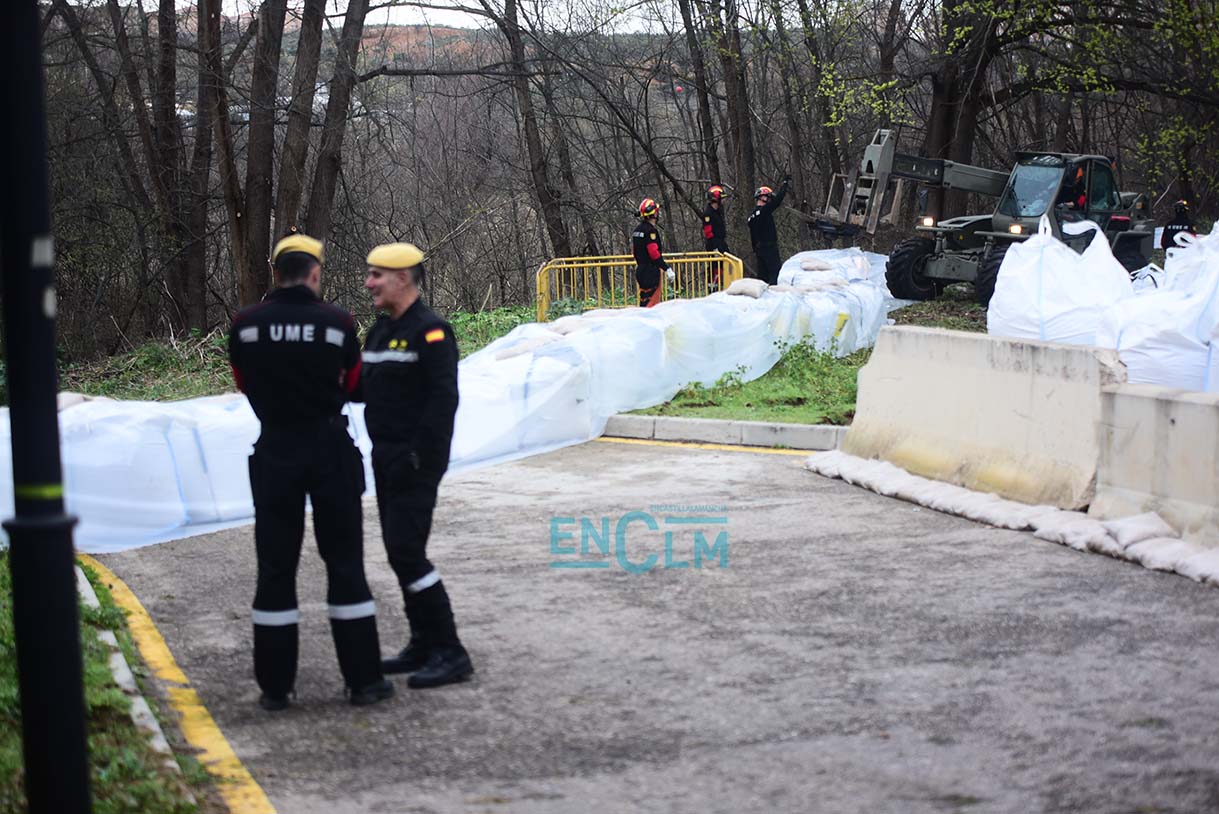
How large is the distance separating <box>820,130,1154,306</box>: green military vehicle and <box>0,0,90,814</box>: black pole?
16.4 meters

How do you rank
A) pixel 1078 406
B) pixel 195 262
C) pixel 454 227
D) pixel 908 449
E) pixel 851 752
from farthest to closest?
pixel 454 227
pixel 195 262
pixel 908 449
pixel 1078 406
pixel 851 752

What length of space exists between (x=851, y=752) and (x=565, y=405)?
24.2 feet

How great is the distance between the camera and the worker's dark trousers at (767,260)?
20.6m

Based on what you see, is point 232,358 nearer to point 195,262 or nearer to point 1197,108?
point 195,262

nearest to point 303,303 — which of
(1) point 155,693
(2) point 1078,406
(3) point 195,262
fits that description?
(1) point 155,693

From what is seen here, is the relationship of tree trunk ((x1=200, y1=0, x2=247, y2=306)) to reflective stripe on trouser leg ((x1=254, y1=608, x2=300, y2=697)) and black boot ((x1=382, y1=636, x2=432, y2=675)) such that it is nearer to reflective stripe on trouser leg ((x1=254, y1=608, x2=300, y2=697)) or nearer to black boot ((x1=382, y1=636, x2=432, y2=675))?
black boot ((x1=382, y1=636, x2=432, y2=675))

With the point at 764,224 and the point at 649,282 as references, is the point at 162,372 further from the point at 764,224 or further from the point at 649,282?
the point at 764,224

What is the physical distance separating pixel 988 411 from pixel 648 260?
30.2ft

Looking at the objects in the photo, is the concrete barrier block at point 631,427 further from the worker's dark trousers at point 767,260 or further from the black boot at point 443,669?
the worker's dark trousers at point 767,260

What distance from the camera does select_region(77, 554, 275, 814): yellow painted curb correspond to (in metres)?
4.52

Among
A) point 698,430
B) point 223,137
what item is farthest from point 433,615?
point 223,137

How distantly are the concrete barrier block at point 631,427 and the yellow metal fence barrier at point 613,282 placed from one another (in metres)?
6.16

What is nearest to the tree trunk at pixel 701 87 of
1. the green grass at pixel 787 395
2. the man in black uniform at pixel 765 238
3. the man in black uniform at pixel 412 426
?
the man in black uniform at pixel 765 238

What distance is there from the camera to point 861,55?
30.6 meters
